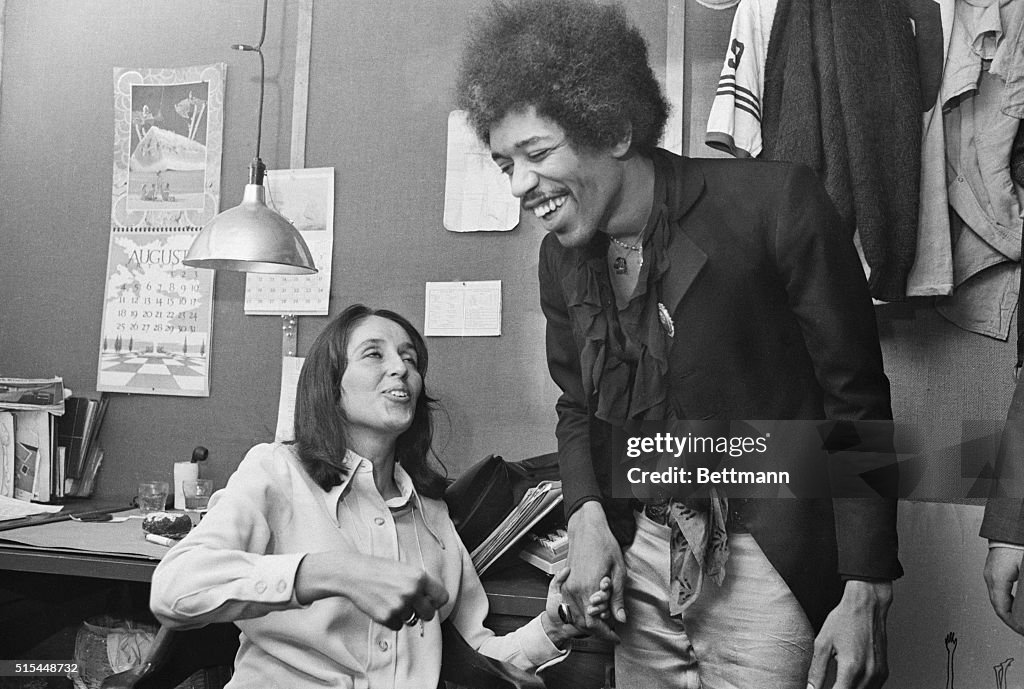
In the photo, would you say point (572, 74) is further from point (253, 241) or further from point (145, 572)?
point (145, 572)

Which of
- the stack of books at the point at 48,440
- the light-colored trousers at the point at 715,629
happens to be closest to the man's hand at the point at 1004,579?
the light-colored trousers at the point at 715,629

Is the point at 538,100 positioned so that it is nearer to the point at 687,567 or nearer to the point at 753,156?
the point at 753,156

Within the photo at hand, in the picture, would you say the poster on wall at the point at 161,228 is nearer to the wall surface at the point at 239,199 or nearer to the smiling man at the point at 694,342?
the wall surface at the point at 239,199

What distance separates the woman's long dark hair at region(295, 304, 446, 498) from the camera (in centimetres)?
139

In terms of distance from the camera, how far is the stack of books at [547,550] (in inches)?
55.6

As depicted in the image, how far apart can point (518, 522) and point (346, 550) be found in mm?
285

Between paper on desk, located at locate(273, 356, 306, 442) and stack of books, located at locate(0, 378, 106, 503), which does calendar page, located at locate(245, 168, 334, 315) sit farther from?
stack of books, located at locate(0, 378, 106, 503)

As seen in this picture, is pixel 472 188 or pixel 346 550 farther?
pixel 472 188

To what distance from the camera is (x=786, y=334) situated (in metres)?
1.30

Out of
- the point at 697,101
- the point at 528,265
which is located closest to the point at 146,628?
the point at 528,265

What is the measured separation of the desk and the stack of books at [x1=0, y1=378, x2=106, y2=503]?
0.14 m

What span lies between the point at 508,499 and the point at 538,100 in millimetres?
640

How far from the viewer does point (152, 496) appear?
1.53m

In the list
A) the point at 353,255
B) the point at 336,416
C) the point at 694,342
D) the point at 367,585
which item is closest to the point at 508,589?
the point at 367,585
